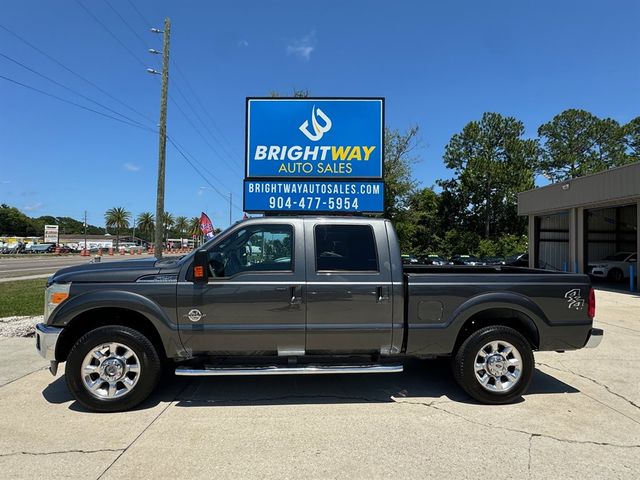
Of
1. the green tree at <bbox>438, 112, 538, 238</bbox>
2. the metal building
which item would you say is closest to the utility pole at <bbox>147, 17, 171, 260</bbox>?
the metal building

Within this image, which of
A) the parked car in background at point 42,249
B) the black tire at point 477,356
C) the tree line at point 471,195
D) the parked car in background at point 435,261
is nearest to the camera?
the black tire at point 477,356

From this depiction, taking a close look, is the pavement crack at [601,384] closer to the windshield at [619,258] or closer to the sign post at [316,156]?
the sign post at [316,156]

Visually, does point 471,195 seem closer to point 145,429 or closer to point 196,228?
point 145,429

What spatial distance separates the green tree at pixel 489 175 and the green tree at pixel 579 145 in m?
13.3

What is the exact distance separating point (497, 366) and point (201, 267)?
3317 millimetres

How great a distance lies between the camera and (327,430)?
13.5ft

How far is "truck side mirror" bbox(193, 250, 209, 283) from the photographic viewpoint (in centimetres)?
447

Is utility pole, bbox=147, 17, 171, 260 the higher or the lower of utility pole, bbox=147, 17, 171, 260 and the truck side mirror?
the higher

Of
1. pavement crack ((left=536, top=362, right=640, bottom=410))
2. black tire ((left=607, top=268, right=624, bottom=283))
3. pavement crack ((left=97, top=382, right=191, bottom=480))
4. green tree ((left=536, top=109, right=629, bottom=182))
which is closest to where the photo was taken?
pavement crack ((left=97, top=382, right=191, bottom=480))

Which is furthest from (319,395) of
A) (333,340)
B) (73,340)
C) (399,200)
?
(399,200)

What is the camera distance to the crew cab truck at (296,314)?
14.8ft

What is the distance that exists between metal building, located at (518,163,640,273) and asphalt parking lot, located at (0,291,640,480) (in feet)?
51.4

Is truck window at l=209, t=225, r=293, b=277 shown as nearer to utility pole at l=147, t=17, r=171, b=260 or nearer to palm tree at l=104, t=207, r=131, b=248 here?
utility pole at l=147, t=17, r=171, b=260

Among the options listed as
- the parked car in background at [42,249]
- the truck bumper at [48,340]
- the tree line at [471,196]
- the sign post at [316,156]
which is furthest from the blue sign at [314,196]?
the parked car in background at [42,249]
